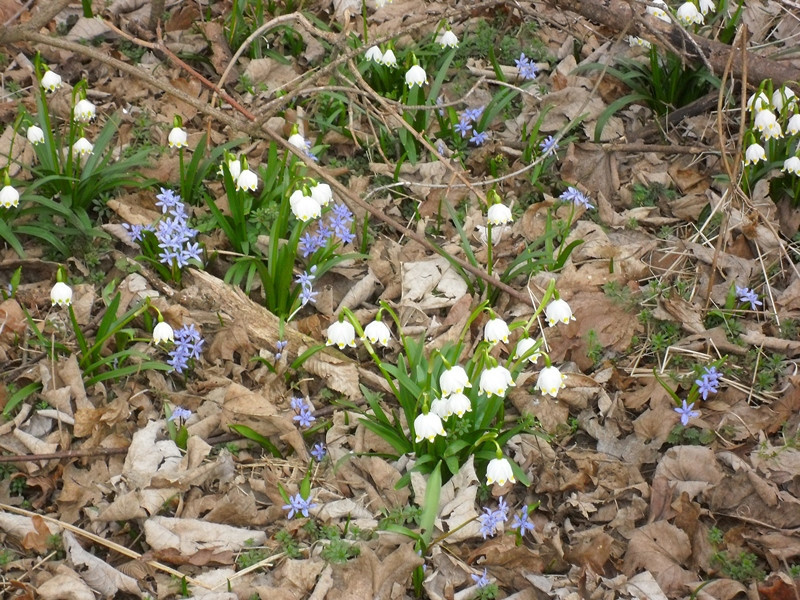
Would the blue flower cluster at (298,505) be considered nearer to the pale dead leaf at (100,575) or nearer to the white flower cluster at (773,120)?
the pale dead leaf at (100,575)

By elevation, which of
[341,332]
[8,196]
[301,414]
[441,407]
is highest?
[8,196]

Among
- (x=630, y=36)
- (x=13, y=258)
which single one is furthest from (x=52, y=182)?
(x=630, y=36)

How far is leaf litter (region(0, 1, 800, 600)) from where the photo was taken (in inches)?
109

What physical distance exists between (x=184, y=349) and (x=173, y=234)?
2.13ft

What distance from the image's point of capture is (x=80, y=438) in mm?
3227

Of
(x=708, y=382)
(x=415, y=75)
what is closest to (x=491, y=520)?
(x=708, y=382)

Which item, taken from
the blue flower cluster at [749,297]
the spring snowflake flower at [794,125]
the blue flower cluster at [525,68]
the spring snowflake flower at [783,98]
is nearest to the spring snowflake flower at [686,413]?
the blue flower cluster at [749,297]

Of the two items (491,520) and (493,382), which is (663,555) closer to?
(491,520)

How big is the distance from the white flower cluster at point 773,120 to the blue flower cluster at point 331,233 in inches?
74.2

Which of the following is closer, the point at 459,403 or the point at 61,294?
the point at 459,403

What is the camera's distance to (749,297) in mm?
3545

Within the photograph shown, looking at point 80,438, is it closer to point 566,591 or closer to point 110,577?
point 110,577

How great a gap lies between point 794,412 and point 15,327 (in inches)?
125

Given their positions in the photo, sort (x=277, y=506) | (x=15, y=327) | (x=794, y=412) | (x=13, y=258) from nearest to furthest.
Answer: (x=277, y=506) → (x=794, y=412) → (x=15, y=327) → (x=13, y=258)
